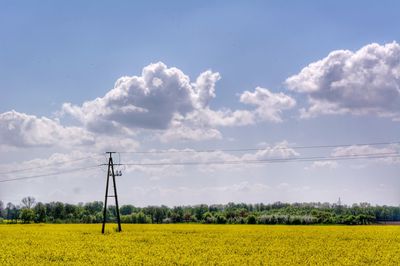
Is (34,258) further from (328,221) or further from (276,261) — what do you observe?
(328,221)

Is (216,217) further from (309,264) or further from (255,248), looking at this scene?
(309,264)

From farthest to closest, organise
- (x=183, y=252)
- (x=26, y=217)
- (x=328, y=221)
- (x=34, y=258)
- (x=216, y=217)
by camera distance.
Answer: (x=26, y=217) → (x=216, y=217) → (x=328, y=221) → (x=183, y=252) → (x=34, y=258)

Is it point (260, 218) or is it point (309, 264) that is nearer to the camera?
point (309, 264)

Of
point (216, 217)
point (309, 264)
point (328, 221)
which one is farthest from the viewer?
point (216, 217)

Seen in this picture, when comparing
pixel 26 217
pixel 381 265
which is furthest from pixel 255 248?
pixel 26 217

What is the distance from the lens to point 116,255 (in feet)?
117

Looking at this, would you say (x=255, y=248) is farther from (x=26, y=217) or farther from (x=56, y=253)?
(x=26, y=217)

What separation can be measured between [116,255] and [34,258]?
5.35m

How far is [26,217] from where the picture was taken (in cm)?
15238

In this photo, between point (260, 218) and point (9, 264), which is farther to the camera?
point (260, 218)

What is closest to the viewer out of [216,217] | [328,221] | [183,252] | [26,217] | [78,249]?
[183,252]

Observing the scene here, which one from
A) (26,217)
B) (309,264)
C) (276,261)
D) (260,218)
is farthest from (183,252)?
(26,217)

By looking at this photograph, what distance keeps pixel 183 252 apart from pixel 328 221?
8059cm

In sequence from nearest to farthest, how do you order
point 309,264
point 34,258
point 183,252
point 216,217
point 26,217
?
1. point 309,264
2. point 34,258
3. point 183,252
4. point 216,217
5. point 26,217
